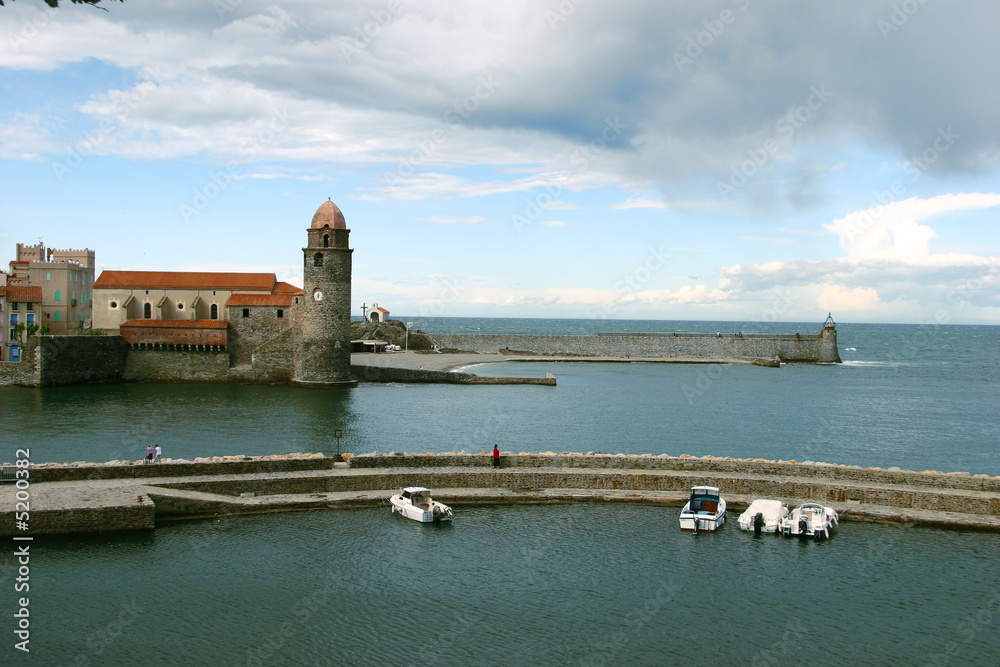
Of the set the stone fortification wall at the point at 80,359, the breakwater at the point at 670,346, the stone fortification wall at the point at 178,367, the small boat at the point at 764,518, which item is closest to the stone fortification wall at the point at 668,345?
the breakwater at the point at 670,346

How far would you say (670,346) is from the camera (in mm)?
103812

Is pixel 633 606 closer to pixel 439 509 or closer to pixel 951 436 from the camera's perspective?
pixel 439 509

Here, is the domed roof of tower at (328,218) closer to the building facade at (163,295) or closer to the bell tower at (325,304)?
the bell tower at (325,304)

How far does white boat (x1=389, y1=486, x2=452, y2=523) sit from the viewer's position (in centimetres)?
2158

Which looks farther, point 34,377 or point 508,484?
point 34,377

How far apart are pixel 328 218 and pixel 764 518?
4679cm

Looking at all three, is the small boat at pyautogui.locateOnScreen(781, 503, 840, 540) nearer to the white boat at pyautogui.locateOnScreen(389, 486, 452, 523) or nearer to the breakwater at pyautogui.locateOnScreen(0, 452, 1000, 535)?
the breakwater at pyautogui.locateOnScreen(0, 452, 1000, 535)

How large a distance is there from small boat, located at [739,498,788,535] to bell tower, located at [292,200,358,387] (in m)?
43.2

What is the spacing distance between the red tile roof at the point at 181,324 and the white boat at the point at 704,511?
51.3 meters

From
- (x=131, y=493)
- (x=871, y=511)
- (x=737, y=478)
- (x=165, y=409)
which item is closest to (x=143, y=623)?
(x=131, y=493)

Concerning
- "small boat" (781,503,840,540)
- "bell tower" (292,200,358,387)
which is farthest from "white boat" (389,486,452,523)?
"bell tower" (292,200,358,387)

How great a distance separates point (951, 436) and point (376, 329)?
66.4 meters

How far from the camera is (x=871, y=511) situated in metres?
21.7

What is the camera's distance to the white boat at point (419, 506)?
21578 millimetres
